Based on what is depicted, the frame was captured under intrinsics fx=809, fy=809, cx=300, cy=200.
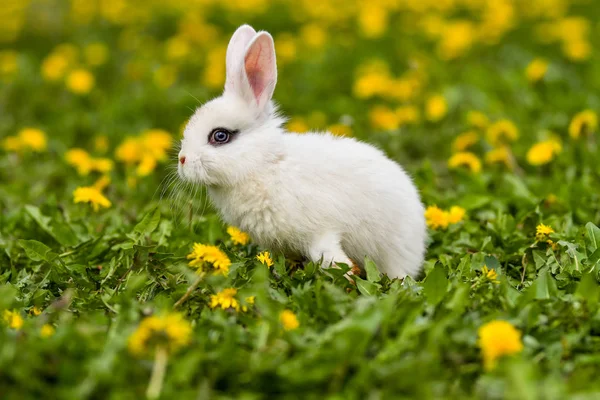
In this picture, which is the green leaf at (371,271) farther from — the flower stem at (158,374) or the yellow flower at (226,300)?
the flower stem at (158,374)

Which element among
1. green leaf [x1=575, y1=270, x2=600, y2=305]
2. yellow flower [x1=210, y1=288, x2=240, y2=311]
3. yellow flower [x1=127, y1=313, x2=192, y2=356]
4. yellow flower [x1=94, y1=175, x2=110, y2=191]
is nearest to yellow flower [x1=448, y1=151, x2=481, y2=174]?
green leaf [x1=575, y1=270, x2=600, y2=305]

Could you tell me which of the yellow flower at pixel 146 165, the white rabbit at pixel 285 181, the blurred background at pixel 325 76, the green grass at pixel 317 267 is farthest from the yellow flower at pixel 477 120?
the yellow flower at pixel 146 165

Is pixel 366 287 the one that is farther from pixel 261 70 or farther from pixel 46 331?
pixel 46 331

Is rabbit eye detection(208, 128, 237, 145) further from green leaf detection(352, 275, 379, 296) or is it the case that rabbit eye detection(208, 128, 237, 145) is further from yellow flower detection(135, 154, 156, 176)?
yellow flower detection(135, 154, 156, 176)

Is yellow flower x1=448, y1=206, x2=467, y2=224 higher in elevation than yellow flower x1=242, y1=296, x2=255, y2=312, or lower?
higher

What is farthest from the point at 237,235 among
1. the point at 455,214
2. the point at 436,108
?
the point at 436,108
